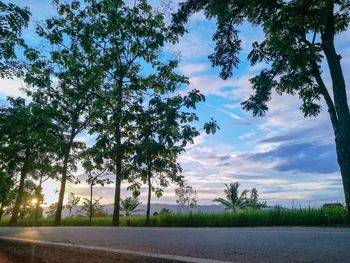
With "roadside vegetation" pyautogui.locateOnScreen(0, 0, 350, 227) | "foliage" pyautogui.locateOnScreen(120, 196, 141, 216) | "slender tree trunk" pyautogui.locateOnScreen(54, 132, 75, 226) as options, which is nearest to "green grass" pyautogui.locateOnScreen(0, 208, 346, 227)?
"roadside vegetation" pyautogui.locateOnScreen(0, 0, 350, 227)

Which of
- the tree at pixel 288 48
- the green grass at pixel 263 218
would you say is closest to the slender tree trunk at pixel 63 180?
the green grass at pixel 263 218

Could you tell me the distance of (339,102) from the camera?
553 inches

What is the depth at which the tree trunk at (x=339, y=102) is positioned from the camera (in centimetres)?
1360

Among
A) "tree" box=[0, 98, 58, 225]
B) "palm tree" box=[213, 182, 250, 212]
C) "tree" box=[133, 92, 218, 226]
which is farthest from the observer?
"palm tree" box=[213, 182, 250, 212]

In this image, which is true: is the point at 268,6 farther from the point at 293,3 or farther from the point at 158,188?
the point at 158,188

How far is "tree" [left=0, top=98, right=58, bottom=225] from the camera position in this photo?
1795 cm

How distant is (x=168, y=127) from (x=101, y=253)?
22.5ft

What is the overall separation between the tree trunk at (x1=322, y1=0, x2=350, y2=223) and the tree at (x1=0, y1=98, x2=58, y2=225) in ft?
42.3

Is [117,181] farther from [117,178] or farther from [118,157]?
[118,157]

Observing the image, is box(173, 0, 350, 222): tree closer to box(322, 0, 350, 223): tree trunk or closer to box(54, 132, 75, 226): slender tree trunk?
box(322, 0, 350, 223): tree trunk

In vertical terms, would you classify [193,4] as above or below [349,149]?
above

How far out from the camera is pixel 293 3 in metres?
13.3

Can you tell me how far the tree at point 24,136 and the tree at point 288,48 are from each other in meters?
9.06

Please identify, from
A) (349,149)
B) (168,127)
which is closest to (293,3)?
(349,149)
